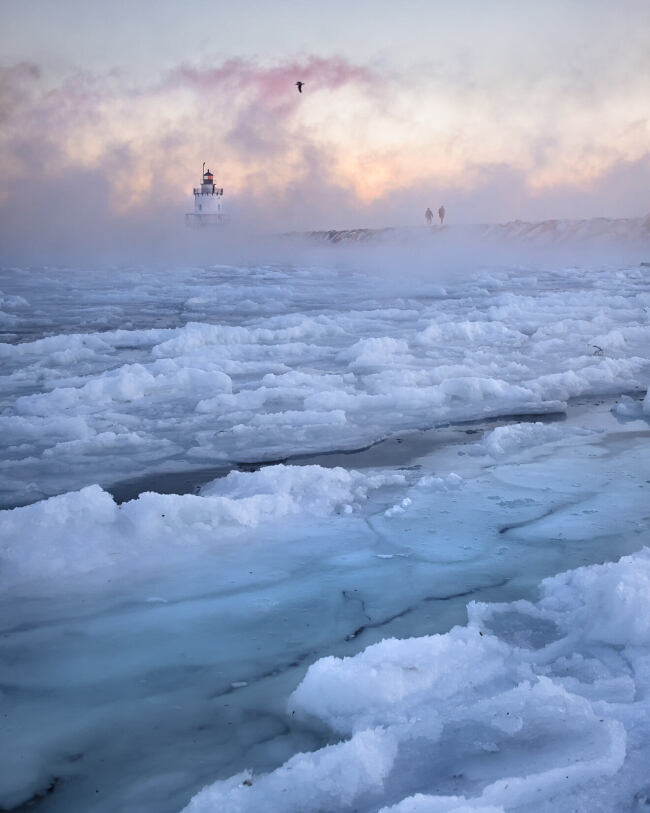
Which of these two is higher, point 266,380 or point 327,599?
point 266,380

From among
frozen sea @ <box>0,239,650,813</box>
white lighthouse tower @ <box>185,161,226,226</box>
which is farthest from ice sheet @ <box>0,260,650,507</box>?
white lighthouse tower @ <box>185,161,226,226</box>

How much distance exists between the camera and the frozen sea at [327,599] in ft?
6.35

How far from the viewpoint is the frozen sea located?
1936mm

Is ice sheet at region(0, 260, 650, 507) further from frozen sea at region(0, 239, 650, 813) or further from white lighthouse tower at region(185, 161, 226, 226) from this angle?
white lighthouse tower at region(185, 161, 226, 226)

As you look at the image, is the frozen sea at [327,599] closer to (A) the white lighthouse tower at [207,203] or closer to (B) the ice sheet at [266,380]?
(B) the ice sheet at [266,380]

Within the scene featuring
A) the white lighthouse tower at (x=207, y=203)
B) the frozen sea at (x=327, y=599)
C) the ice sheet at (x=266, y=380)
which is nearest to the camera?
the frozen sea at (x=327, y=599)

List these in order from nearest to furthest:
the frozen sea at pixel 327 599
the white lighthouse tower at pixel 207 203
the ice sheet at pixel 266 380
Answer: the frozen sea at pixel 327 599, the ice sheet at pixel 266 380, the white lighthouse tower at pixel 207 203

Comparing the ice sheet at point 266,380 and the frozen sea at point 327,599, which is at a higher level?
the ice sheet at point 266,380

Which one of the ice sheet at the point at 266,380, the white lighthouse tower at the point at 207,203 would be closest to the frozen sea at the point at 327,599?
the ice sheet at the point at 266,380

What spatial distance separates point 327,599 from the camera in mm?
2953

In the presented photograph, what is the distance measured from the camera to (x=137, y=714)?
87.7 inches

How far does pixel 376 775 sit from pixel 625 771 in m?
0.62

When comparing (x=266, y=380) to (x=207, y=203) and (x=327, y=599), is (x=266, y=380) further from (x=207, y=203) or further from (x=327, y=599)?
(x=207, y=203)

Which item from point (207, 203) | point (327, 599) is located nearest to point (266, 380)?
point (327, 599)
